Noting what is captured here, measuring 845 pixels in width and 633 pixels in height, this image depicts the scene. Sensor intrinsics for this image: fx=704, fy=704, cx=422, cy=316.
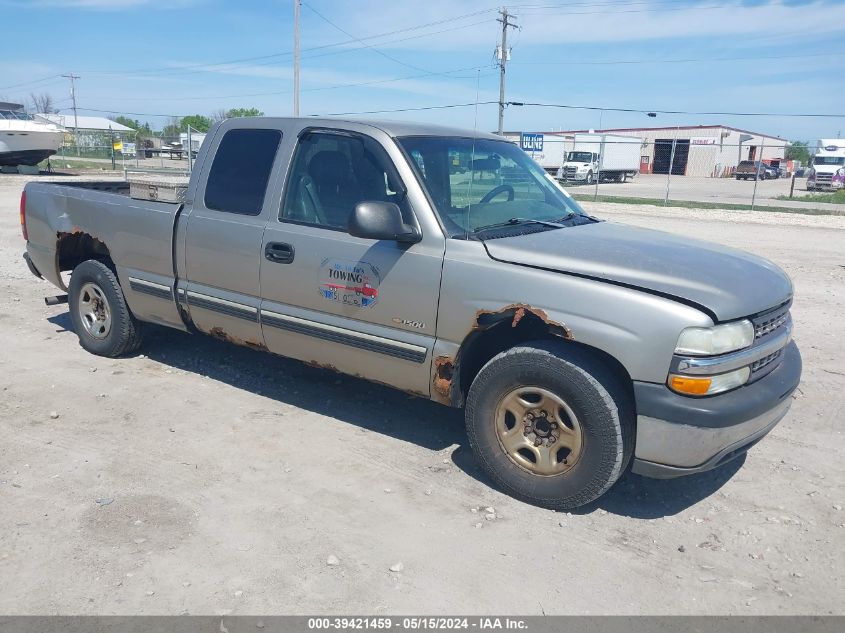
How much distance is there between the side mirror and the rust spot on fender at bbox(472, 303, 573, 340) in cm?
62

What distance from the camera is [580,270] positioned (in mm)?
3479

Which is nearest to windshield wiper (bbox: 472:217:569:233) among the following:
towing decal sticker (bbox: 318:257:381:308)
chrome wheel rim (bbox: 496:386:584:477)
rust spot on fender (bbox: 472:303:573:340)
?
rust spot on fender (bbox: 472:303:573:340)

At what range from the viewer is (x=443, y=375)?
154 inches

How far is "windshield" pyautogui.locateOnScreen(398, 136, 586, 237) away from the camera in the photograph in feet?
13.3

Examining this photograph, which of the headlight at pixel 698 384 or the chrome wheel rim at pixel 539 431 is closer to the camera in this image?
the headlight at pixel 698 384

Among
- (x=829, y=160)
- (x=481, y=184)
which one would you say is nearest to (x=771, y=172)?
(x=829, y=160)

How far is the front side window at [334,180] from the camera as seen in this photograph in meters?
4.18

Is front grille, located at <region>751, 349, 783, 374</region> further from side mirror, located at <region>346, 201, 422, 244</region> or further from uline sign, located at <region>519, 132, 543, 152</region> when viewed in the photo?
uline sign, located at <region>519, 132, 543, 152</region>

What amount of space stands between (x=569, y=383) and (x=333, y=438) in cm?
172

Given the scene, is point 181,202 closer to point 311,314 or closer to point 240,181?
point 240,181

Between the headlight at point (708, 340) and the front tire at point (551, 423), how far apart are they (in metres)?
0.41

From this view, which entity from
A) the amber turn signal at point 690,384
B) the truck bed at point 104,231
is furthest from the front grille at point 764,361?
the truck bed at point 104,231

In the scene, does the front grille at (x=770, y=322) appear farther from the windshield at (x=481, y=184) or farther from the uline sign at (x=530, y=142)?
the uline sign at (x=530, y=142)

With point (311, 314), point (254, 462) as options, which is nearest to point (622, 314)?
point (311, 314)
